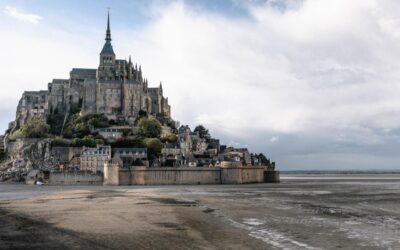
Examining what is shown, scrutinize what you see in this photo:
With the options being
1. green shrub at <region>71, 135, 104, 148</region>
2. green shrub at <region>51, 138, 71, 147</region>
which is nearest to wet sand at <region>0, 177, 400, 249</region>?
green shrub at <region>71, 135, 104, 148</region>

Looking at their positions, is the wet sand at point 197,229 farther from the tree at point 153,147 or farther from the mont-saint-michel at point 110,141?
the tree at point 153,147

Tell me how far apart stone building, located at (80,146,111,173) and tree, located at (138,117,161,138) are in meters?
11.7

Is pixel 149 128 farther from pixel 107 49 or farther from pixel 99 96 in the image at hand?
pixel 107 49

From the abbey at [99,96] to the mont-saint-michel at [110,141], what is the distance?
20cm

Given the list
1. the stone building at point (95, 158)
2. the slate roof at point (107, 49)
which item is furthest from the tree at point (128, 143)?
the slate roof at point (107, 49)

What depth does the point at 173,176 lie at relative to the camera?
232 ft

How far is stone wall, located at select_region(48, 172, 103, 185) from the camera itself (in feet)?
234

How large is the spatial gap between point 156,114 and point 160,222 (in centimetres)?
8264

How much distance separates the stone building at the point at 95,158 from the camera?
3017 inches

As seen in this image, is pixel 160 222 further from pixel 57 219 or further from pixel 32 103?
pixel 32 103

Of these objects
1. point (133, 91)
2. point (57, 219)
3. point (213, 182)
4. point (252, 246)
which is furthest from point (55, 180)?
point (252, 246)

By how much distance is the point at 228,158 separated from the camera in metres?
78.9

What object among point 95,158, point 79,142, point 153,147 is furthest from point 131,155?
point 79,142

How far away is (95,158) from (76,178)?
6116mm
